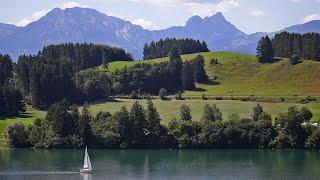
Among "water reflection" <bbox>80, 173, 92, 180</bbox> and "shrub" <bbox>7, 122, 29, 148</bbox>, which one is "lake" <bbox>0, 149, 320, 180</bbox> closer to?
"water reflection" <bbox>80, 173, 92, 180</bbox>

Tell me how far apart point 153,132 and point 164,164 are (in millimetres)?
25341

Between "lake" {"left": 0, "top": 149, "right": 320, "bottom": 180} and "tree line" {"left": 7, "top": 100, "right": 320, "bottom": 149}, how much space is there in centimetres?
430

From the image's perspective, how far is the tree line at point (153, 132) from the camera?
5782 inches

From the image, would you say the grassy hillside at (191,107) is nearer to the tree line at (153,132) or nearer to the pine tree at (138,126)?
the tree line at (153,132)

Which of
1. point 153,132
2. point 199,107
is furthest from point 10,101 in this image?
point 199,107

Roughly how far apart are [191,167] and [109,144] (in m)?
31.8

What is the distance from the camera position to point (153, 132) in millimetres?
148500

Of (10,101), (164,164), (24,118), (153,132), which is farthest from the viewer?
(10,101)

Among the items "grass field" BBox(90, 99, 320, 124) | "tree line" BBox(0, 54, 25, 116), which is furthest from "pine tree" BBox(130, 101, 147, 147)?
"tree line" BBox(0, 54, 25, 116)

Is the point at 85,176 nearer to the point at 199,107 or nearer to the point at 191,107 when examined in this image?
the point at 199,107

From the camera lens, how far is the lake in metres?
108

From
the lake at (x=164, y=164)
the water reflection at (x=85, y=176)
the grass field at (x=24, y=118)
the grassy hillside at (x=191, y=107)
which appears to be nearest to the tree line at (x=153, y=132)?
the lake at (x=164, y=164)

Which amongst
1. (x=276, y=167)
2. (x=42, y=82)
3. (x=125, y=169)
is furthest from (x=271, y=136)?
(x=42, y=82)

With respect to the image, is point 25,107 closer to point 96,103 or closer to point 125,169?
point 96,103
